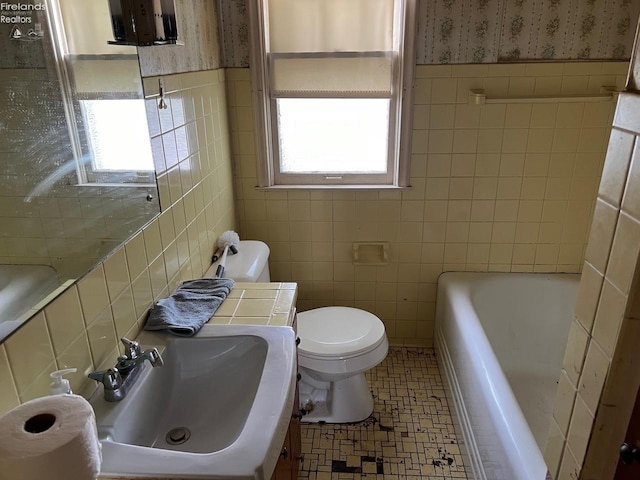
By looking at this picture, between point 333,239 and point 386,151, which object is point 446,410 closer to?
point 333,239

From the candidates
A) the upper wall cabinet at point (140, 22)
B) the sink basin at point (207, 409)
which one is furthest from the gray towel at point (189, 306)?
the upper wall cabinet at point (140, 22)

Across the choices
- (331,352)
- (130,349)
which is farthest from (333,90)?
(130,349)

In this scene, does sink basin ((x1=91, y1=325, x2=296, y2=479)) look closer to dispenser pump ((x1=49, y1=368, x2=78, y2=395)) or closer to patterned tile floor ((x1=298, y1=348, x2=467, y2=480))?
dispenser pump ((x1=49, y1=368, x2=78, y2=395))

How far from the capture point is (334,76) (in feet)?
7.15

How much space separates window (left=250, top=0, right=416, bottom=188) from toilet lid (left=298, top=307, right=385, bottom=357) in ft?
2.17

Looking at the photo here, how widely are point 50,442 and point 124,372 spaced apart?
468 millimetres

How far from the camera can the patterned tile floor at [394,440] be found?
1.90 m

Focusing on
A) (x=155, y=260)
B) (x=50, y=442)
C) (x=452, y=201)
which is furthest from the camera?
(x=452, y=201)

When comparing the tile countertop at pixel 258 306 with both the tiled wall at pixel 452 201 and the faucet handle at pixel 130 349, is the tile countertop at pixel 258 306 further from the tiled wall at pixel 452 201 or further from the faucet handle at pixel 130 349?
the tiled wall at pixel 452 201

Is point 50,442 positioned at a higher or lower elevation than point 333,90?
lower

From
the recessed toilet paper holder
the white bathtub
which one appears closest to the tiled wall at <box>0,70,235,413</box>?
the recessed toilet paper holder

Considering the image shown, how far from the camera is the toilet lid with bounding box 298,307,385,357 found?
1.97 m

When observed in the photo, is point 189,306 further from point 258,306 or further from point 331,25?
point 331,25

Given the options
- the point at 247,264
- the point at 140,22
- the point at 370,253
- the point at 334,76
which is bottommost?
the point at 370,253
